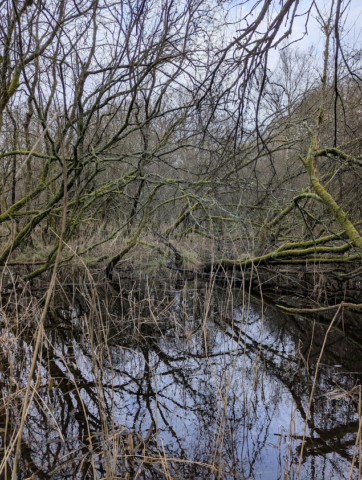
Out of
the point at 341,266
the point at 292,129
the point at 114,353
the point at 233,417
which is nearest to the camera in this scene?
the point at 233,417

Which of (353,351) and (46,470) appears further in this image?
(353,351)

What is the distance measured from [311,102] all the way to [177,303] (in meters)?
4.15

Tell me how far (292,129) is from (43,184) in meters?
4.68

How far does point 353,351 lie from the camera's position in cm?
418

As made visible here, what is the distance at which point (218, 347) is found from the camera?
4184mm

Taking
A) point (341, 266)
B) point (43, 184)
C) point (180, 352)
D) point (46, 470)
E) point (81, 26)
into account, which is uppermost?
point (81, 26)

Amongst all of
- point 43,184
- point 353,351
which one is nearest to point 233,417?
point 353,351

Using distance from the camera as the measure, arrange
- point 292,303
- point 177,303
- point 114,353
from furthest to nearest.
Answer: point 292,303
point 177,303
point 114,353

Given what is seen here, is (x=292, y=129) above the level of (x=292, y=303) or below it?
above

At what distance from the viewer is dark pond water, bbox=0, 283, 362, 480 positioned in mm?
2254

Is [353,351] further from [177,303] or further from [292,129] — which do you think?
[292,129]

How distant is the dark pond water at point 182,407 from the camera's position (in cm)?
225

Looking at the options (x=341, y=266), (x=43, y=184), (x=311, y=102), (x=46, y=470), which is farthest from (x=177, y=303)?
(x=311, y=102)

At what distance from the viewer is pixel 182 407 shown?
3.04 m
